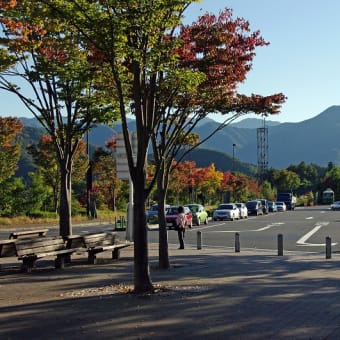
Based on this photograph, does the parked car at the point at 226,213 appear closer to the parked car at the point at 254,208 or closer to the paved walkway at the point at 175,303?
the parked car at the point at 254,208

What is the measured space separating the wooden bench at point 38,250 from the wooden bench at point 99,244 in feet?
2.61

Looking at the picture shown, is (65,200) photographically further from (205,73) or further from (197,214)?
(197,214)

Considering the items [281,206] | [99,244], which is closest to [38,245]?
[99,244]

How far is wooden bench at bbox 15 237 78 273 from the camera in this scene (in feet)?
44.3

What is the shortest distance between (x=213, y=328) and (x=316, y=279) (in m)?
6.09

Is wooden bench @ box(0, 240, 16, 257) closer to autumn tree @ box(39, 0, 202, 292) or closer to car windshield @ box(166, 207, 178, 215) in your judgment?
autumn tree @ box(39, 0, 202, 292)

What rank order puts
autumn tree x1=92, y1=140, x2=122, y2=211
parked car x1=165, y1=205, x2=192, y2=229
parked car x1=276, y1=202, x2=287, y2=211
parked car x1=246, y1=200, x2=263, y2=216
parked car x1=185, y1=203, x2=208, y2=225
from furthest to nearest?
parked car x1=276, y1=202, x2=287, y2=211, parked car x1=246, y1=200, x2=263, y2=216, autumn tree x1=92, y1=140, x2=122, y2=211, parked car x1=185, y1=203, x2=208, y2=225, parked car x1=165, y1=205, x2=192, y2=229

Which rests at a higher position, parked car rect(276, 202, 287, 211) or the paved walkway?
parked car rect(276, 202, 287, 211)

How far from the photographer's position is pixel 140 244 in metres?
10.8

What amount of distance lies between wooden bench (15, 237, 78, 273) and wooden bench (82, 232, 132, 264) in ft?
2.61

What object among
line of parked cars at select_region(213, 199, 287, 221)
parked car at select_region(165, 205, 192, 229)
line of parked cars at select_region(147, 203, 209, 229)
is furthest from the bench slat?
line of parked cars at select_region(213, 199, 287, 221)

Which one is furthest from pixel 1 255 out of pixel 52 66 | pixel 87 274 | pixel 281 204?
pixel 281 204

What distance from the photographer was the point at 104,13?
10039mm

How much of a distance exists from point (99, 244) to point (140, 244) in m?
6.08
